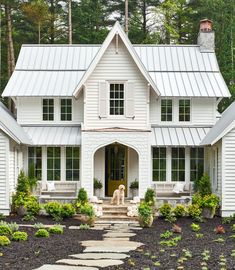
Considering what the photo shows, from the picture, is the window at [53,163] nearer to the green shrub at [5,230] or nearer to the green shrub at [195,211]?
the green shrub at [195,211]

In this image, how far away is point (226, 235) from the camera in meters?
18.1

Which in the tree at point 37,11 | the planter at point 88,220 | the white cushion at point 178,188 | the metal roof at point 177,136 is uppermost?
the tree at point 37,11

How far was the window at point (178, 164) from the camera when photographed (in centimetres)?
2680

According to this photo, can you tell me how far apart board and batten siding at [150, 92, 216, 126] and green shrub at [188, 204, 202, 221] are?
549 cm

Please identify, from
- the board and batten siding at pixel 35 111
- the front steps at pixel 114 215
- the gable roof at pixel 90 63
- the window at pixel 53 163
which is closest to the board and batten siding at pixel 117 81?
the gable roof at pixel 90 63

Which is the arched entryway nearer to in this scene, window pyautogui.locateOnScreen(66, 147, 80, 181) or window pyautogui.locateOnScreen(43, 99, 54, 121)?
window pyautogui.locateOnScreen(66, 147, 80, 181)

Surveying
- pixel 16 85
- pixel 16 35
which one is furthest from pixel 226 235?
pixel 16 35

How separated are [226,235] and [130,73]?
10013 mm

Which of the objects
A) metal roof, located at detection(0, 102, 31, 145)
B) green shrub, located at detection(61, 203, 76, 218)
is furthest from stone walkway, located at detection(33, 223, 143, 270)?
metal roof, located at detection(0, 102, 31, 145)

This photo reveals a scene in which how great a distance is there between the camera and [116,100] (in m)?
25.8

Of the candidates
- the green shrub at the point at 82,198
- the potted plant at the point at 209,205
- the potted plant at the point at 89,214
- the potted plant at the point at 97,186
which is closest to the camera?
the potted plant at the point at 89,214

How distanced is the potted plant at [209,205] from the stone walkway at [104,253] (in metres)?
4.21

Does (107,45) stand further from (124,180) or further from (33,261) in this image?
(33,261)

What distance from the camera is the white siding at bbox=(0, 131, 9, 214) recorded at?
2336 centimetres
